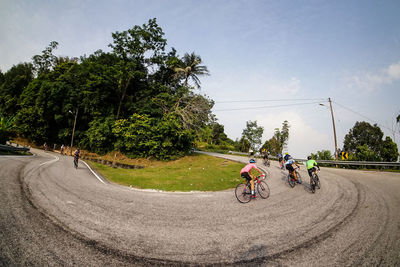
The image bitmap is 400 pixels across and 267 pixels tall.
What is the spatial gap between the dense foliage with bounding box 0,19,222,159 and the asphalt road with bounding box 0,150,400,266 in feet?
53.3

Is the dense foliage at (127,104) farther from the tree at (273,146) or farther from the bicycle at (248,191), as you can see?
the tree at (273,146)

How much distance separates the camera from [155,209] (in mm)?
5957

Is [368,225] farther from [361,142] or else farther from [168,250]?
[361,142]

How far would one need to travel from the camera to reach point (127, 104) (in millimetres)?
28328

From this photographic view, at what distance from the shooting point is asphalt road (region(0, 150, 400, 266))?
3160mm

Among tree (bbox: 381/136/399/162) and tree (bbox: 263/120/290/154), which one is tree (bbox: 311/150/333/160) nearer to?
tree (bbox: 381/136/399/162)

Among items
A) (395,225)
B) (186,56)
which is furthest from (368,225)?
(186,56)

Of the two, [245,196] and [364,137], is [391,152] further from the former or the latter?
[364,137]

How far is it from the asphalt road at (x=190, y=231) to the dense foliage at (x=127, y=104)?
16241mm

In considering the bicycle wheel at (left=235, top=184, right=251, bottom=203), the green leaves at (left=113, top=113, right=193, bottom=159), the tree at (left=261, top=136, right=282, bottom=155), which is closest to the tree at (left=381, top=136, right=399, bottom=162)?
the bicycle wheel at (left=235, top=184, right=251, bottom=203)

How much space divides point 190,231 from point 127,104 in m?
28.3

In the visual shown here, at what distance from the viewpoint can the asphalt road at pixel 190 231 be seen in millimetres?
3160

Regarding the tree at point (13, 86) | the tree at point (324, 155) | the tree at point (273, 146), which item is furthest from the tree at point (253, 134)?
the tree at point (13, 86)

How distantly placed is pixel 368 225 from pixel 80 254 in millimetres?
7659
